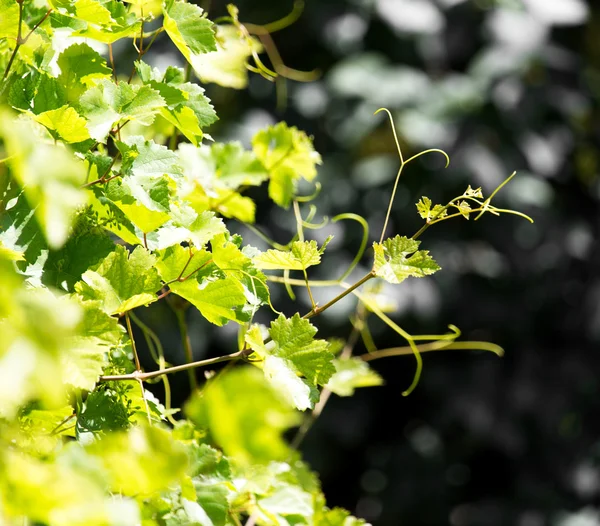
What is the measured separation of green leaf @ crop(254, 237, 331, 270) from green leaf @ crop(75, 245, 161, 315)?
6 cm

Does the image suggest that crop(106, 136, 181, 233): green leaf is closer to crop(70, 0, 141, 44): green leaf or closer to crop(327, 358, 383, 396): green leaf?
crop(70, 0, 141, 44): green leaf

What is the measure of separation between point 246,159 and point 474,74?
1.49 metres

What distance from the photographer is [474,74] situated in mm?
1856

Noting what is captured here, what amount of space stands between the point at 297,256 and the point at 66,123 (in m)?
0.12

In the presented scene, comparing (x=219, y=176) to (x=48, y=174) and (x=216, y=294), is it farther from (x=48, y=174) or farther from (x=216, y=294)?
(x=48, y=174)

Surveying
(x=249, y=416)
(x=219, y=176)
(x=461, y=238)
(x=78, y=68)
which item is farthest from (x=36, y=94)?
(x=461, y=238)

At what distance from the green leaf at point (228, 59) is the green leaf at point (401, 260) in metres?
0.22

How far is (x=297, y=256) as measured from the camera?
39cm

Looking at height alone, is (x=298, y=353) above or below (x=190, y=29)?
below

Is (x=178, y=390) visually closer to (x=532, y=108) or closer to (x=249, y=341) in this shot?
(x=532, y=108)

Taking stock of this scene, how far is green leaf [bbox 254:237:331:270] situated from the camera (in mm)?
390

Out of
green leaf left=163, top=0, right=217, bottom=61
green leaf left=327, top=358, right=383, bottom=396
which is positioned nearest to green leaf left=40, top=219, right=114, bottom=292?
green leaf left=163, top=0, right=217, bottom=61

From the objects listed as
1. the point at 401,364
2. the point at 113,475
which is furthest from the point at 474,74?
the point at 113,475

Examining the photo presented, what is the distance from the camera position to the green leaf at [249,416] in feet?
0.61
